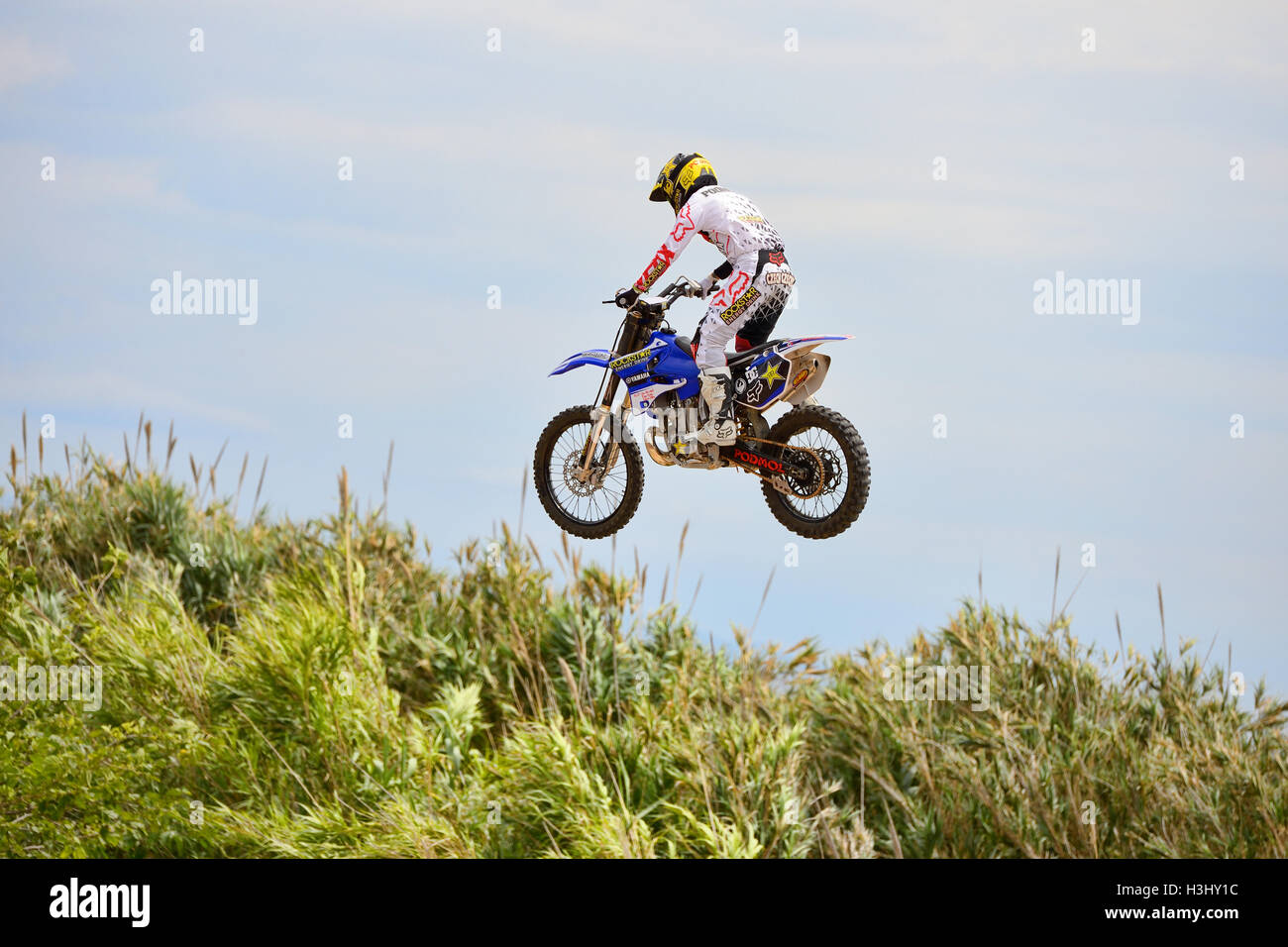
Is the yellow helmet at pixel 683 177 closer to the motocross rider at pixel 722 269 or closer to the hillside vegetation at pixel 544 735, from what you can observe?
the motocross rider at pixel 722 269

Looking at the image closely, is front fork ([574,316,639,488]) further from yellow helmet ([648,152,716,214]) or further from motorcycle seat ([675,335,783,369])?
yellow helmet ([648,152,716,214])

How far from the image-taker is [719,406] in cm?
879

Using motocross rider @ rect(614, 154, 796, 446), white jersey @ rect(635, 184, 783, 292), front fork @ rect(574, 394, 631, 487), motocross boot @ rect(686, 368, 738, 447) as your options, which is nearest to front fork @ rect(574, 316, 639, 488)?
front fork @ rect(574, 394, 631, 487)

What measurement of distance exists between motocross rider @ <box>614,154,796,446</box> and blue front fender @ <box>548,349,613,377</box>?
64 centimetres

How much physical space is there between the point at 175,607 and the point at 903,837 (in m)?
8.30

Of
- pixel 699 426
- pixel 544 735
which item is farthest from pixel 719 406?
pixel 544 735

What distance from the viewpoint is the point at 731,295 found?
8.72m

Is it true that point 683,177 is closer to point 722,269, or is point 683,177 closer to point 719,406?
point 722,269

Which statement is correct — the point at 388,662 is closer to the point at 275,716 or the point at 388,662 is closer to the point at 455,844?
the point at 275,716

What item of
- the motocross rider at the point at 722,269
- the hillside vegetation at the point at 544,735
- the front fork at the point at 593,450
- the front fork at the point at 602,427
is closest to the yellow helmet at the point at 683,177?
the motocross rider at the point at 722,269

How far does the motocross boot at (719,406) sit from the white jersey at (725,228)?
0.76m


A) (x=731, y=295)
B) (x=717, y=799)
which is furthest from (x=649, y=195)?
(x=717, y=799)

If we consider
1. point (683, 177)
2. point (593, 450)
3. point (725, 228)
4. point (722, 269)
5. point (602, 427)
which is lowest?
point (593, 450)

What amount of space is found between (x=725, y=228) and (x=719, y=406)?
4.04ft
